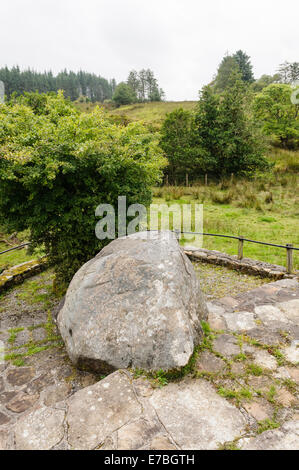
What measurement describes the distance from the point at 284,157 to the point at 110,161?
21.0 m

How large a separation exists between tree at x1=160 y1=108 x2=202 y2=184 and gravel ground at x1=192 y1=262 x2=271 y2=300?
1278cm

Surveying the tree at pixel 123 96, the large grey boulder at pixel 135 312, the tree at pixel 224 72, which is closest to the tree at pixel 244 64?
the tree at pixel 224 72

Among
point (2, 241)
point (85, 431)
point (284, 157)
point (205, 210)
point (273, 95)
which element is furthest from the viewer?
point (273, 95)

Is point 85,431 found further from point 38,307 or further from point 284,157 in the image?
point 284,157

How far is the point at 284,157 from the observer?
21625 mm

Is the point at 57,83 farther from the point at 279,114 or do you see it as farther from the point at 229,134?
the point at 229,134

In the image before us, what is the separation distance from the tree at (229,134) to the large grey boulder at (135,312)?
52.0ft

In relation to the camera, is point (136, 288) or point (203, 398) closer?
point (203, 398)

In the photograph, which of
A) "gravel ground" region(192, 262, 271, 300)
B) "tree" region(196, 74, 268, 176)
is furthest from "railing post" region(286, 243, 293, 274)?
"tree" region(196, 74, 268, 176)

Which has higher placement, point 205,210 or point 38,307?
point 205,210

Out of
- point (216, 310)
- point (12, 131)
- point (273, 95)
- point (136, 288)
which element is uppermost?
point (273, 95)

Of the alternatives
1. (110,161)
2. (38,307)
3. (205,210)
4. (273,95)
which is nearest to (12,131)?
(110,161)

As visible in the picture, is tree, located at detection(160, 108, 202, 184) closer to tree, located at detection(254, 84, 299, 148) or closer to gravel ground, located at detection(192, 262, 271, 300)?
tree, located at detection(254, 84, 299, 148)

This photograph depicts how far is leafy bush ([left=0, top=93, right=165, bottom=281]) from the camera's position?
15.0 feet
